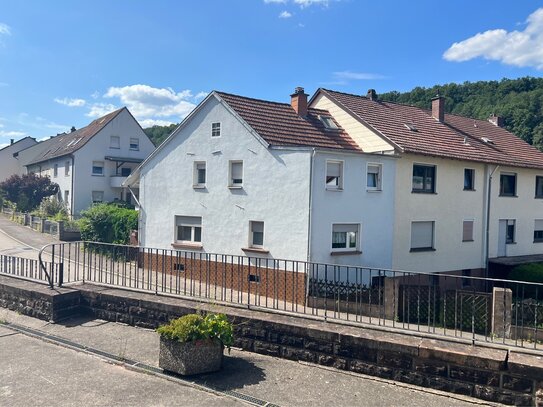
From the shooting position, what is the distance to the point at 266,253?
15992 mm

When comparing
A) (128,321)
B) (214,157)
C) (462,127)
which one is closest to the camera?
(128,321)

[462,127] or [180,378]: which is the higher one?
[462,127]

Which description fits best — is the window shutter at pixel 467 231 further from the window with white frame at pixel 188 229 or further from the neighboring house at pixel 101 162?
the neighboring house at pixel 101 162

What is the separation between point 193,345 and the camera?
6.32 metres

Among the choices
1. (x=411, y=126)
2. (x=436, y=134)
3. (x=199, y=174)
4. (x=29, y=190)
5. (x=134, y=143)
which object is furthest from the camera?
(x=134, y=143)

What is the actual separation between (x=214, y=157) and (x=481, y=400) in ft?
46.1

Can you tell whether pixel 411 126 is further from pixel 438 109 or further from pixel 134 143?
pixel 134 143

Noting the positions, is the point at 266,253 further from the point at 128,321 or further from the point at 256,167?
the point at 128,321

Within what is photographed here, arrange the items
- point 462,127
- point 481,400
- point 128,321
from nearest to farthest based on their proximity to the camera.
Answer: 1. point 481,400
2. point 128,321
3. point 462,127

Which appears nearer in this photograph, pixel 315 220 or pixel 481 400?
pixel 481 400

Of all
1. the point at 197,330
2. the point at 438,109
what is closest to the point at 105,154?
the point at 438,109

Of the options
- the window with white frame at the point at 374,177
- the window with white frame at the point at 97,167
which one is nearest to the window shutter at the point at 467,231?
the window with white frame at the point at 374,177

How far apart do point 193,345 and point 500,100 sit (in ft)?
165

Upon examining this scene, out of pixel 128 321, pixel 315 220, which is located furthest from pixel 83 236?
pixel 128 321
